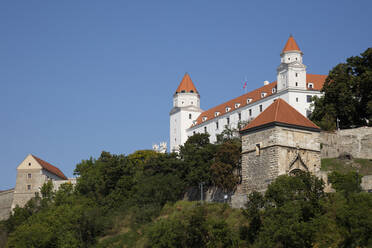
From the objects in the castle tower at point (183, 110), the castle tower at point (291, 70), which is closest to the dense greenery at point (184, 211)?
the castle tower at point (291, 70)

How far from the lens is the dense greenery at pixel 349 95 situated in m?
57.1

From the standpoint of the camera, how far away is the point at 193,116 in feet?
314

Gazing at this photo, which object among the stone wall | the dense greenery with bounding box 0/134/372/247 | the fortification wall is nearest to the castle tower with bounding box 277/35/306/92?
the dense greenery with bounding box 0/134/372/247

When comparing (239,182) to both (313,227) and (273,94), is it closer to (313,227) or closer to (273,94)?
(313,227)

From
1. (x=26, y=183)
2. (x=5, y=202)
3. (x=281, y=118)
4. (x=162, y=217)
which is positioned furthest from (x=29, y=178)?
(x=281, y=118)

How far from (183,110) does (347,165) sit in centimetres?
4720

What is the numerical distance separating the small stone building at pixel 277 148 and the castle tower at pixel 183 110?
5081 cm

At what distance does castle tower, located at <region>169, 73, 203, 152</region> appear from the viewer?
94938 millimetres

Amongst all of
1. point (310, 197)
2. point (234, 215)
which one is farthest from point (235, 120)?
point (310, 197)

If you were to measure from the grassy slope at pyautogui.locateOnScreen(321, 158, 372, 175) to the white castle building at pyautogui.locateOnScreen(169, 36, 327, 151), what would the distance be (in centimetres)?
1955

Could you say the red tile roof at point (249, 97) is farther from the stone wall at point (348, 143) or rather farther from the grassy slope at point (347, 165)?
the grassy slope at point (347, 165)

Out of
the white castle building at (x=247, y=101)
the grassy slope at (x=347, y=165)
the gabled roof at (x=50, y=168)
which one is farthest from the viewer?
the white castle building at (x=247, y=101)

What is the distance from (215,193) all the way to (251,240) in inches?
580

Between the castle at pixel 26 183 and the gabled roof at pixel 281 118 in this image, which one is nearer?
the gabled roof at pixel 281 118
